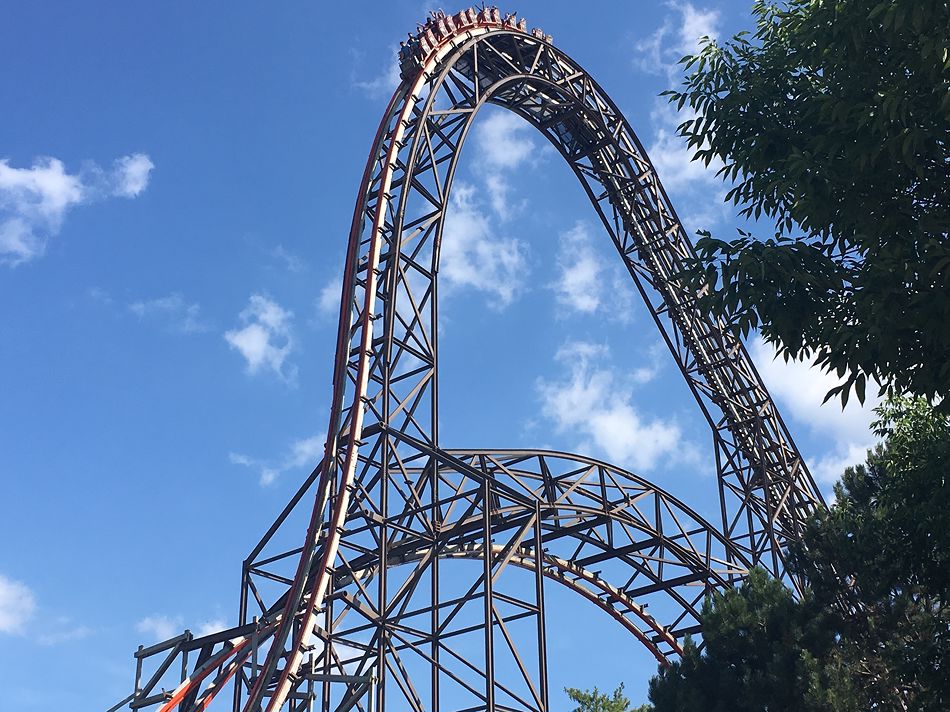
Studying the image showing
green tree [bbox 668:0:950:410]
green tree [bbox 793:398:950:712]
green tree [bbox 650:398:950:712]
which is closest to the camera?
green tree [bbox 668:0:950:410]

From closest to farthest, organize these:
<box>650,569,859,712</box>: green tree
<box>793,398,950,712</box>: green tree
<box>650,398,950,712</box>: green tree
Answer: <box>793,398,950,712</box>: green tree
<box>650,398,950,712</box>: green tree
<box>650,569,859,712</box>: green tree

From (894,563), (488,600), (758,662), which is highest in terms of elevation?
(488,600)

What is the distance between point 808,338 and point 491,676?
9.58 m

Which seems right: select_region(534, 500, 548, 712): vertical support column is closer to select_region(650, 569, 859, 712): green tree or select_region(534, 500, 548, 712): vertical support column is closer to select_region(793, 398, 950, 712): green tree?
select_region(650, 569, 859, 712): green tree

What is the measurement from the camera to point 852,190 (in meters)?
10.9

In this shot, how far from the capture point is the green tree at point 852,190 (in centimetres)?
993

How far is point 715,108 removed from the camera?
1275 centimetres

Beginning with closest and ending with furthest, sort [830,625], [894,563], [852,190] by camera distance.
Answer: [852,190] < [894,563] < [830,625]

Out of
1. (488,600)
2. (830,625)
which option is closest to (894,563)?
(830,625)

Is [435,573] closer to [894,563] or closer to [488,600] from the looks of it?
[488,600]

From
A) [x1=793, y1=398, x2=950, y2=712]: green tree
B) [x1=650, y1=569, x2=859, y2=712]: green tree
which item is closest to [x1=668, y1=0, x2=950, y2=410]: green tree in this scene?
[x1=793, y1=398, x2=950, y2=712]: green tree

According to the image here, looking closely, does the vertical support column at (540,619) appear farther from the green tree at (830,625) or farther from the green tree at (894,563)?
the green tree at (894,563)

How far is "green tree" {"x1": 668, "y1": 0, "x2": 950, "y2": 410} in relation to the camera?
391 inches

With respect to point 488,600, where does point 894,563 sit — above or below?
below
